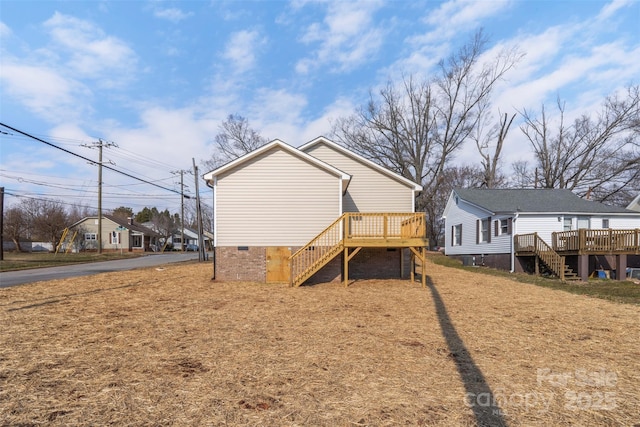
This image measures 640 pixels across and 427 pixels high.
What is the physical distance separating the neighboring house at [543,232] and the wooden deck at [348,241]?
8587 millimetres

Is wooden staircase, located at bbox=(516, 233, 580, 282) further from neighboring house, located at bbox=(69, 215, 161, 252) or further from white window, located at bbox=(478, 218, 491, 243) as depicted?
neighboring house, located at bbox=(69, 215, 161, 252)

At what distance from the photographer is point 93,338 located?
6.26m

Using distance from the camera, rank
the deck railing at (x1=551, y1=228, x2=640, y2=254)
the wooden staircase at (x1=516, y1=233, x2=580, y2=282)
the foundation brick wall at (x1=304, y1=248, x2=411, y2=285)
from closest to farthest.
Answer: the foundation brick wall at (x1=304, y1=248, x2=411, y2=285) → the deck railing at (x1=551, y1=228, x2=640, y2=254) → the wooden staircase at (x1=516, y1=233, x2=580, y2=282)

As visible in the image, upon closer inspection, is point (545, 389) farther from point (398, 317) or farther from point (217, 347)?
point (217, 347)

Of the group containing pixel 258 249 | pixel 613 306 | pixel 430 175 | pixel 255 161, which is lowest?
pixel 613 306

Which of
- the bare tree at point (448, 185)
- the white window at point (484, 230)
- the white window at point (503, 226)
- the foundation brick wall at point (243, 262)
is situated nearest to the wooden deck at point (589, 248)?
the white window at point (503, 226)

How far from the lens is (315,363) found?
5.07 meters

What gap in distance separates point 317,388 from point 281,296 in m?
6.76

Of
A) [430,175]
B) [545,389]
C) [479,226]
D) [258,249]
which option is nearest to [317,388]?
[545,389]

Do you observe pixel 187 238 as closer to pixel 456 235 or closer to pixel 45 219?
pixel 45 219

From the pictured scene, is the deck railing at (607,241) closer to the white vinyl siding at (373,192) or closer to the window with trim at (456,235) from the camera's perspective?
the white vinyl siding at (373,192)

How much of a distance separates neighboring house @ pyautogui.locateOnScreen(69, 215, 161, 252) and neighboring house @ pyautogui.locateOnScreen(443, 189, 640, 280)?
43.9 metres

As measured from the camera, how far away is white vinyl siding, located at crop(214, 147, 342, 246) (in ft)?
44.9

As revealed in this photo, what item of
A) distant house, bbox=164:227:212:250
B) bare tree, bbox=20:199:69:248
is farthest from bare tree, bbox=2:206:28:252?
distant house, bbox=164:227:212:250
